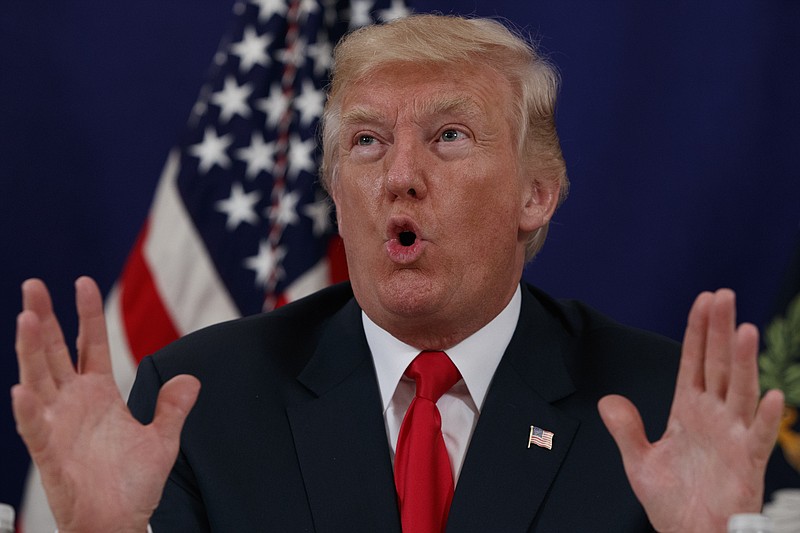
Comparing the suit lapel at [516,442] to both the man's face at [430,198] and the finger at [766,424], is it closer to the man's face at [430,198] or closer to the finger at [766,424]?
the man's face at [430,198]

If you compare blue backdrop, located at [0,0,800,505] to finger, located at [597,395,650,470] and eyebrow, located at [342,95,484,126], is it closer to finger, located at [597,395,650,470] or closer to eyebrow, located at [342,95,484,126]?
eyebrow, located at [342,95,484,126]

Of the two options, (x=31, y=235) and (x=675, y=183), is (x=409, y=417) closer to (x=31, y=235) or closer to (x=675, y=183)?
(x=675, y=183)

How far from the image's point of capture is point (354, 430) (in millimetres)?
2367

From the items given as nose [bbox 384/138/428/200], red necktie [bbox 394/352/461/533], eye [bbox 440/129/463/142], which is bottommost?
red necktie [bbox 394/352/461/533]

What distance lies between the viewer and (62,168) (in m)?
4.32

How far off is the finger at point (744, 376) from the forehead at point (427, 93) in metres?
0.89

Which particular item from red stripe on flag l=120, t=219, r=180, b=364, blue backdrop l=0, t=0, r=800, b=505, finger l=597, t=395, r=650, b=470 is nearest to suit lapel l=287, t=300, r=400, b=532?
finger l=597, t=395, r=650, b=470

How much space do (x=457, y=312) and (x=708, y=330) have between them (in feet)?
2.26

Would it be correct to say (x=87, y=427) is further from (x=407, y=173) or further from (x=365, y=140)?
(x=365, y=140)

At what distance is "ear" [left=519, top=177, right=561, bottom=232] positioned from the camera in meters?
2.64

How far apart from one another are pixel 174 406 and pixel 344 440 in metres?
0.49

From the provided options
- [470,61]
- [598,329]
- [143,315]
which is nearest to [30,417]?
[470,61]

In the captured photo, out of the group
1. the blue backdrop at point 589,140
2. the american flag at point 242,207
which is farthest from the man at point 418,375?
the blue backdrop at point 589,140

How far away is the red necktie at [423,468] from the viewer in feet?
7.29
